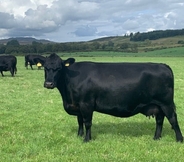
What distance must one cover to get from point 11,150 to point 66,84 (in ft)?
7.57

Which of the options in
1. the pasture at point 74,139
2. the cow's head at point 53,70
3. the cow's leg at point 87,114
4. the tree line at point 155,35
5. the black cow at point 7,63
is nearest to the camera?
the pasture at point 74,139

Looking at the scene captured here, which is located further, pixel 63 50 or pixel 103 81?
pixel 63 50

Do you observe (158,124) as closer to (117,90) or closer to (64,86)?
(117,90)

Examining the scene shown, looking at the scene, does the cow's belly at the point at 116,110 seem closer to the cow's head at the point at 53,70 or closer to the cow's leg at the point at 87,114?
the cow's leg at the point at 87,114

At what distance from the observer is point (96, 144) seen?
7.58 meters

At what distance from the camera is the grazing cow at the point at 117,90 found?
775 centimetres

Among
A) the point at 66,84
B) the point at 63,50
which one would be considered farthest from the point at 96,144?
the point at 63,50

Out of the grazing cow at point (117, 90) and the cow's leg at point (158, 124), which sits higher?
the grazing cow at point (117, 90)

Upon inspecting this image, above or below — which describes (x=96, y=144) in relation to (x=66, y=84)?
below

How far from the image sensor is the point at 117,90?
779cm

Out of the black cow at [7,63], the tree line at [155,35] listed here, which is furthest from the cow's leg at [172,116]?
the tree line at [155,35]

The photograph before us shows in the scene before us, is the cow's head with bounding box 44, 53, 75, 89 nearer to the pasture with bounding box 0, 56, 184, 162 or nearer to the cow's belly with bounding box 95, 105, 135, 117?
the cow's belly with bounding box 95, 105, 135, 117

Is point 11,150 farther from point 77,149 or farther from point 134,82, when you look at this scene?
point 134,82

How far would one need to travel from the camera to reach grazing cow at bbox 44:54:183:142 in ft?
25.4
